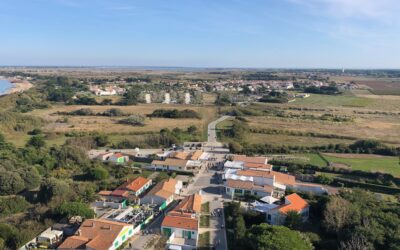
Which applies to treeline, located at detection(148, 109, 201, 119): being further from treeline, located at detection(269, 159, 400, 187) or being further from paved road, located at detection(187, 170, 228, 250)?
paved road, located at detection(187, 170, 228, 250)

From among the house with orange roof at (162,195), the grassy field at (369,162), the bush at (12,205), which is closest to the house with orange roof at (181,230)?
the house with orange roof at (162,195)

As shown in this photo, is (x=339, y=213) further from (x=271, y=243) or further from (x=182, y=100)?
(x=182, y=100)

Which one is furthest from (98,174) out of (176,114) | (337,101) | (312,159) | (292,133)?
(337,101)

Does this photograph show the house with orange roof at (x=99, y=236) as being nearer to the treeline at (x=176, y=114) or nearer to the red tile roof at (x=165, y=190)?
the red tile roof at (x=165, y=190)

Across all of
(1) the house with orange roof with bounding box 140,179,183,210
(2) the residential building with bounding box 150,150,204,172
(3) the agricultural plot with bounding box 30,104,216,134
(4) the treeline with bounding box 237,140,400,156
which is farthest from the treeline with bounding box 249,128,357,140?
(1) the house with orange roof with bounding box 140,179,183,210

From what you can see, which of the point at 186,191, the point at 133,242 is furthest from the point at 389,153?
the point at 133,242

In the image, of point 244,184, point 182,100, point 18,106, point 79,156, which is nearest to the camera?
point 244,184

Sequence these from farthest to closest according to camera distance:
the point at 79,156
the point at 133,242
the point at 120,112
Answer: the point at 120,112 → the point at 79,156 → the point at 133,242
